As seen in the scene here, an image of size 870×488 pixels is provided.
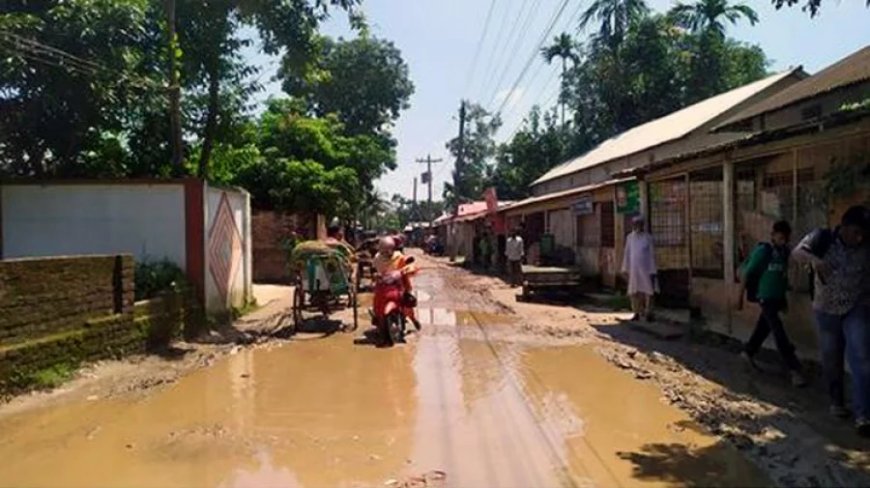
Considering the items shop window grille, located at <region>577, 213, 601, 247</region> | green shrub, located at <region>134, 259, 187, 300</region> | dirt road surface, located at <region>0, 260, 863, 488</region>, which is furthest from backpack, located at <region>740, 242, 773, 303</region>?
shop window grille, located at <region>577, 213, 601, 247</region>

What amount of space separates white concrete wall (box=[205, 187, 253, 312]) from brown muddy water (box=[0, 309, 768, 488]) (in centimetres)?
352

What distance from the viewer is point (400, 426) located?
7023mm

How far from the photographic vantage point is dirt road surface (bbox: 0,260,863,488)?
5.61 m

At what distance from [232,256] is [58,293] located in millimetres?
6265

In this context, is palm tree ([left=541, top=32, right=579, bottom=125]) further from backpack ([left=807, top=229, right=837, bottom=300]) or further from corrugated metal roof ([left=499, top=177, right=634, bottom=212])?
backpack ([left=807, top=229, right=837, bottom=300])

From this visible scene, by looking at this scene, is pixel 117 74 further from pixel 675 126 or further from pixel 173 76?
pixel 675 126

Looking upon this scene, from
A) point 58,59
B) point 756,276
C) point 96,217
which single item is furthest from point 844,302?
point 58,59

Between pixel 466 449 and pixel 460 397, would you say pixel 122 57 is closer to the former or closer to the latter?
pixel 460 397

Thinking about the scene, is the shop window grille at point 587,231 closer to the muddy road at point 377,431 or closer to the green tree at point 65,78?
the muddy road at point 377,431

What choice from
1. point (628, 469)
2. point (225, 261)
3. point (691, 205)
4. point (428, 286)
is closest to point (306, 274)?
point (225, 261)

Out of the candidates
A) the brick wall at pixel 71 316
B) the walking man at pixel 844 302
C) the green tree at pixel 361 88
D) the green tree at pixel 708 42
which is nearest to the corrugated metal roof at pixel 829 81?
the walking man at pixel 844 302

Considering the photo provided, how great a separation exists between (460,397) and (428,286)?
54.9 feet

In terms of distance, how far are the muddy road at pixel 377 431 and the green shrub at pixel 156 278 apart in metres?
1.96

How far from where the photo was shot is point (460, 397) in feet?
27.3
